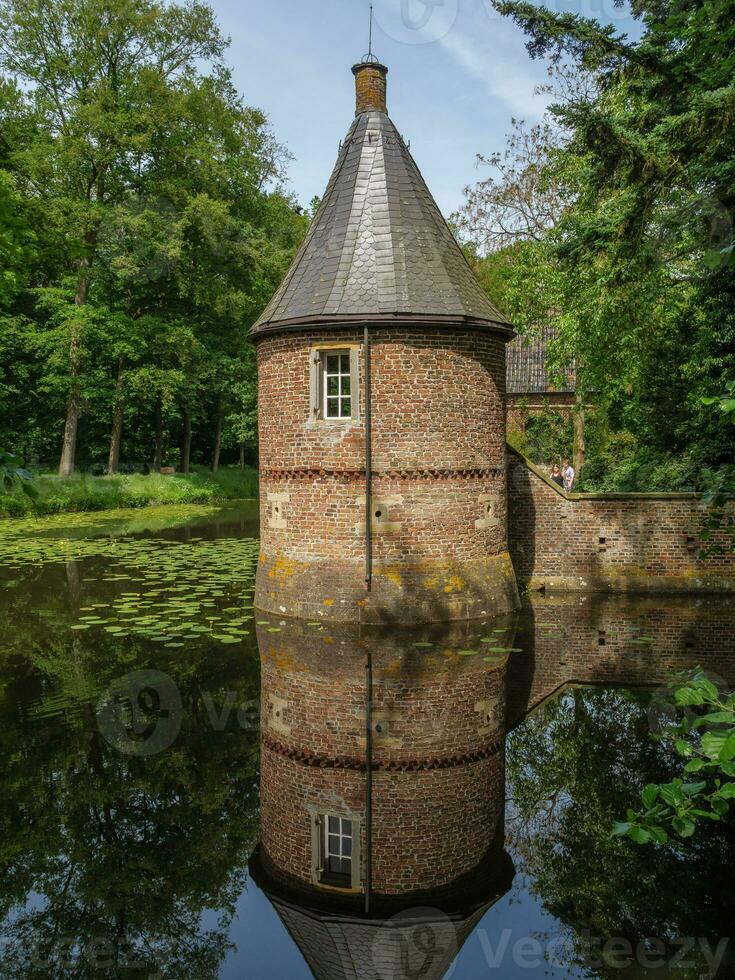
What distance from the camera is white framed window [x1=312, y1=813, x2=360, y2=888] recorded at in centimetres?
526

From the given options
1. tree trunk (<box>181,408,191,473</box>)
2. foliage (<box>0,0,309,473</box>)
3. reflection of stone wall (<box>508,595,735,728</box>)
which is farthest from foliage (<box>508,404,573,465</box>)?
reflection of stone wall (<box>508,595,735,728</box>)

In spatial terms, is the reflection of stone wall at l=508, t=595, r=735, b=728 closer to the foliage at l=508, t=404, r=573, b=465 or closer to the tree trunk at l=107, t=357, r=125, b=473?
the foliage at l=508, t=404, r=573, b=465

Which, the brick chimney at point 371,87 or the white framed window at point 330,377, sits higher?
the brick chimney at point 371,87

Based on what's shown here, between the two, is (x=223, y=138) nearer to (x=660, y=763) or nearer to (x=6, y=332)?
(x=6, y=332)

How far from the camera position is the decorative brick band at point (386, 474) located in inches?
468

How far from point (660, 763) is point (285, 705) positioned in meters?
3.65

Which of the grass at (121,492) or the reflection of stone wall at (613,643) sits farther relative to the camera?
the grass at (121,492)

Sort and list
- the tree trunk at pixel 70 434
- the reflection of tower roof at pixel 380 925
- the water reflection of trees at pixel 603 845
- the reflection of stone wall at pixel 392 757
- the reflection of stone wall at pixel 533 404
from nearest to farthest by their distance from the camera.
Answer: the reflection of tower roof at pixel 380 925
the water reflection of trees at pixel 603 845
the reflection of stone wall at pixel 392 757
the tree trunk at pixel 70 434
the reflection of stone wall at pixel 533 404

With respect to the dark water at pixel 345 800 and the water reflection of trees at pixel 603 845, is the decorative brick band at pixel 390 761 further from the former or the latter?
the water reflection of trees at pixel 603 845

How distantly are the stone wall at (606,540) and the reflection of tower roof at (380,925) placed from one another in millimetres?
9826

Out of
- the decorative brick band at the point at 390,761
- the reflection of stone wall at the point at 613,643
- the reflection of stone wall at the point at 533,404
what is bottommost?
the decorative brick band at the point at 390,761

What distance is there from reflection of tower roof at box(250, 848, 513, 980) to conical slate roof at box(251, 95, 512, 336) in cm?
813

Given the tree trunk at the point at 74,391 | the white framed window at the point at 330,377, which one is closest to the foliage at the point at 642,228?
the white framed window at the point at 330,377

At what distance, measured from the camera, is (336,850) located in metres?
5.59
